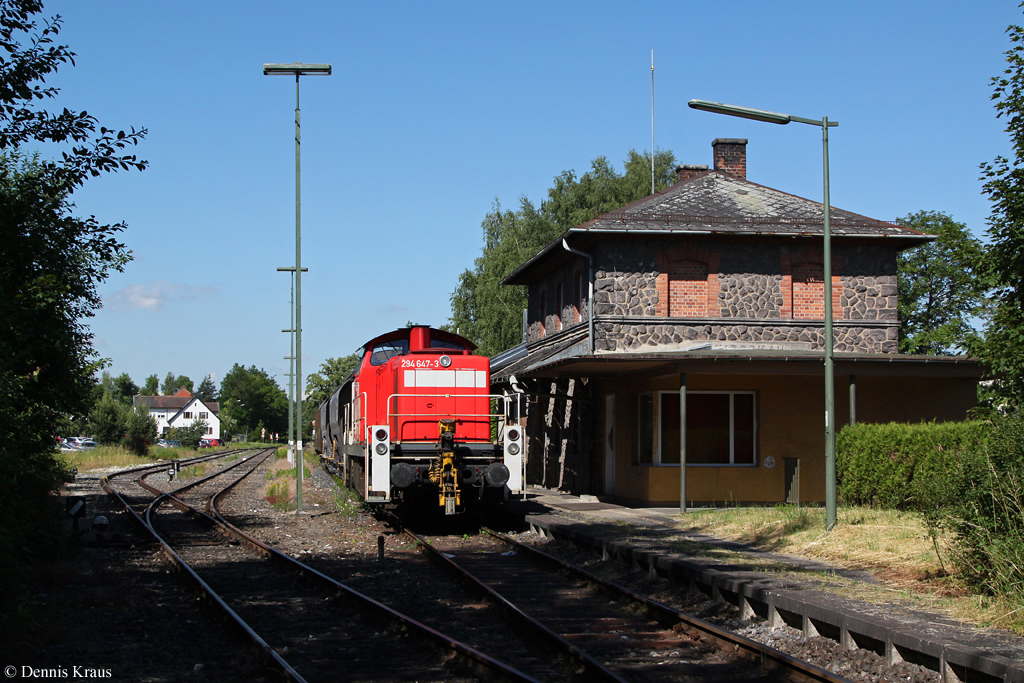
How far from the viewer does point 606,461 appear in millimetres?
21656

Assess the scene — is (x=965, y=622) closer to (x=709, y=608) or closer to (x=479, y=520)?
(x=709, y=608)

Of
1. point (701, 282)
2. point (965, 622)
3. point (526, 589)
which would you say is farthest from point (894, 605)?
point (701, 282)

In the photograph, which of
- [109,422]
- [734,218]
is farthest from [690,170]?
[109,422]

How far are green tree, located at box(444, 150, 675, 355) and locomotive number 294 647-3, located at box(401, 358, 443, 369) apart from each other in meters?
28.4

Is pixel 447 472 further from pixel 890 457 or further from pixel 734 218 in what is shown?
pixel 734 218

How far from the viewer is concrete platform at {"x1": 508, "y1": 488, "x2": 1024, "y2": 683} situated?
6352 millimetres

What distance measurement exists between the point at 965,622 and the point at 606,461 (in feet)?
47.1

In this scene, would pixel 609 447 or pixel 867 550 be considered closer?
pixel 867 550

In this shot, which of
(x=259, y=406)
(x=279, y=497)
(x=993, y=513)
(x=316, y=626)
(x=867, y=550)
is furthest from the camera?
(x=259, y=406)

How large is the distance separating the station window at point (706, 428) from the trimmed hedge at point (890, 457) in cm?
255

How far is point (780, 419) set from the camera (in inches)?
782

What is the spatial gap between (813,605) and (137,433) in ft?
173

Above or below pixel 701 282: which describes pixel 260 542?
below
